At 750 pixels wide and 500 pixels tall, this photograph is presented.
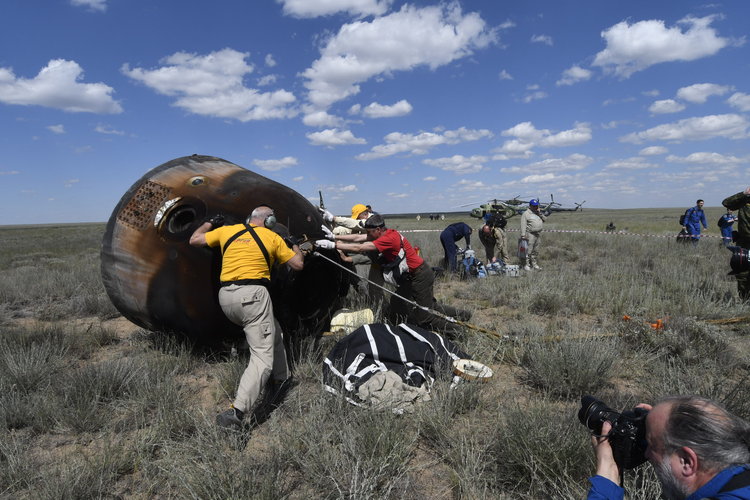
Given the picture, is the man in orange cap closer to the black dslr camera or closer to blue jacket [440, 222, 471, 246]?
blue jacket [440, 222, 471, 246]

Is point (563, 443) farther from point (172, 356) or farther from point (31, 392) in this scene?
point (31, 392)

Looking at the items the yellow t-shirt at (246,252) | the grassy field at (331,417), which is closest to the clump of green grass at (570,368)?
the grassy field at (331,417)

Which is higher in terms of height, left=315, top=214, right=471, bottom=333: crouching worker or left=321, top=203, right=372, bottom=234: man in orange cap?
left=321, top=203, right=372, bottom=234: man in orange cap

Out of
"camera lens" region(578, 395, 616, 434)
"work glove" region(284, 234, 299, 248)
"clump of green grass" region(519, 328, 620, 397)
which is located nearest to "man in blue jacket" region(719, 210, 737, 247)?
"clump of green grass" region(519, 328, 620, 397)

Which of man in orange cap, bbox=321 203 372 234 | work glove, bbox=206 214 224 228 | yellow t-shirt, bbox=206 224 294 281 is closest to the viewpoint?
yellow t-shirt, bbox=206 224 294 281

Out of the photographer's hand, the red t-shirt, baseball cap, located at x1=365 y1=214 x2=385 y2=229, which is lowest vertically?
the photographer's hand

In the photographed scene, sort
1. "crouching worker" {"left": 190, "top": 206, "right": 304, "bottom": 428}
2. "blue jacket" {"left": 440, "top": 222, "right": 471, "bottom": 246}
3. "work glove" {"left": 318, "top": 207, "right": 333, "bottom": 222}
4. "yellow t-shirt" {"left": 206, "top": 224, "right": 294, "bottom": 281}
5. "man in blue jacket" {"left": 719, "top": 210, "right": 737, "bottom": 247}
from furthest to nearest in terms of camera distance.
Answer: "man in blue jacket" {"left": 719, "top": 210, "right": 737, "bottom": 247}
"blue jacket" {"left": 440, "top": 222, "right": 471, "bottom": 246}
"work glove" {"left": 318, "top": 207, "right": 333, "bottom": 222}
"yellow t-shirt" {"left": 206, "top": 224, "right": 294, "bottom": 281}
"crouching worker" {"left": 190, "top": 206, "right": 304, "bottom": 428}

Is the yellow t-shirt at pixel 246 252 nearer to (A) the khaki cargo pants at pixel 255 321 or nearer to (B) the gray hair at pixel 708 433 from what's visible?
(A) the khaki cargo pants at pixel 255 321

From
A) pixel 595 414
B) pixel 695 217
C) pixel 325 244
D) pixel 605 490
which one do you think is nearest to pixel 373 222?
pixel 325 244

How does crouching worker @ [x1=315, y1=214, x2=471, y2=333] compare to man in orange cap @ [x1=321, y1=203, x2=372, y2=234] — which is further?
man in orange cap @ [x1=321, y1=203, x2=372, y2=234]

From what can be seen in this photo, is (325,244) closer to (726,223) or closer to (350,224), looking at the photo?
(350,224)

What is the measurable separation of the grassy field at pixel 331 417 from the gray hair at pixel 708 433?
977mm

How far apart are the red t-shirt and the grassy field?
1.27 meters

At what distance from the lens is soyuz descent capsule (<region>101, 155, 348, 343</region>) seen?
4.38m
